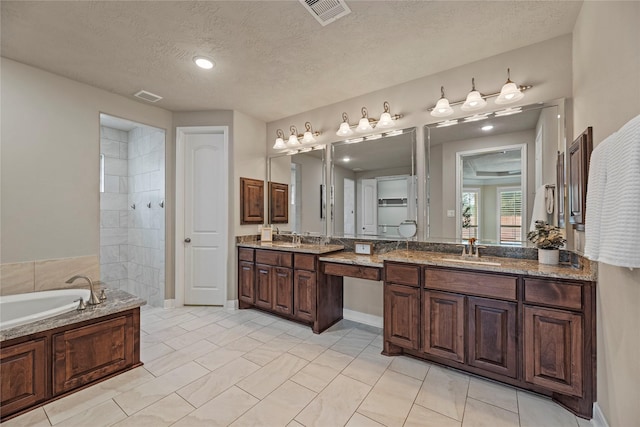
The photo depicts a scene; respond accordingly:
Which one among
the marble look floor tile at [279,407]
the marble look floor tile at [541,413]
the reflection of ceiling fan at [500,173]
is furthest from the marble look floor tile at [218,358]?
the reflection of ceiling fan at [500,173]

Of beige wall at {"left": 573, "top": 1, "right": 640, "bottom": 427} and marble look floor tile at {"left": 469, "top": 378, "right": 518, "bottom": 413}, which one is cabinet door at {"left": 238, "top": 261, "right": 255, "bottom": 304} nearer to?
marble look floor tile at {"left": 469, "top": 378, "right": 518, "bottom": 413}

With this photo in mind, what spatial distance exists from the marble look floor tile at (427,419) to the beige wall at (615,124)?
782 millimetres

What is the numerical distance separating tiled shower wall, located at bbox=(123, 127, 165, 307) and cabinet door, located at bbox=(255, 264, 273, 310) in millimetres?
1362

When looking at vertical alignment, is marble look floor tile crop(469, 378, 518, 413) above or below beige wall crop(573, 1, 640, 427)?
below

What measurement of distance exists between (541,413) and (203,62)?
12.1ft

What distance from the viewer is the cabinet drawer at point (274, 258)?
9.99ft

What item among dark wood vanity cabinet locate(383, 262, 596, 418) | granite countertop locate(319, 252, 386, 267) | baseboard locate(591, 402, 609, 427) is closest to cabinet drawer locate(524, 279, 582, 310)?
dark wood vanity cabinet locate(383, 262, 596, 418)

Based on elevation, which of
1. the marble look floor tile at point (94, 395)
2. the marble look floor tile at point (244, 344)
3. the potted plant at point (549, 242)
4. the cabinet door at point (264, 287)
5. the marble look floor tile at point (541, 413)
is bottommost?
the marble look floor tile at point (244, 344)

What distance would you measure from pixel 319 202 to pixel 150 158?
254 cm

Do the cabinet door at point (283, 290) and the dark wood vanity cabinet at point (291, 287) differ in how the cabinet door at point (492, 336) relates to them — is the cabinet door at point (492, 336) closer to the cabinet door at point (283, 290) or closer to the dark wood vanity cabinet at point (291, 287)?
the dark wood vanity cabinet at point (291, 287)

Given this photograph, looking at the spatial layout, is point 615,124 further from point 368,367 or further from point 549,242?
point 368,367

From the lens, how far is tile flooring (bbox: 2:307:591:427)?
1615 mm

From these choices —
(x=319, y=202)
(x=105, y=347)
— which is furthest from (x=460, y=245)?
(x=105, y=347)

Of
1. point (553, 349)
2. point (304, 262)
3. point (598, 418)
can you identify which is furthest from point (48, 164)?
point (598, 418)
